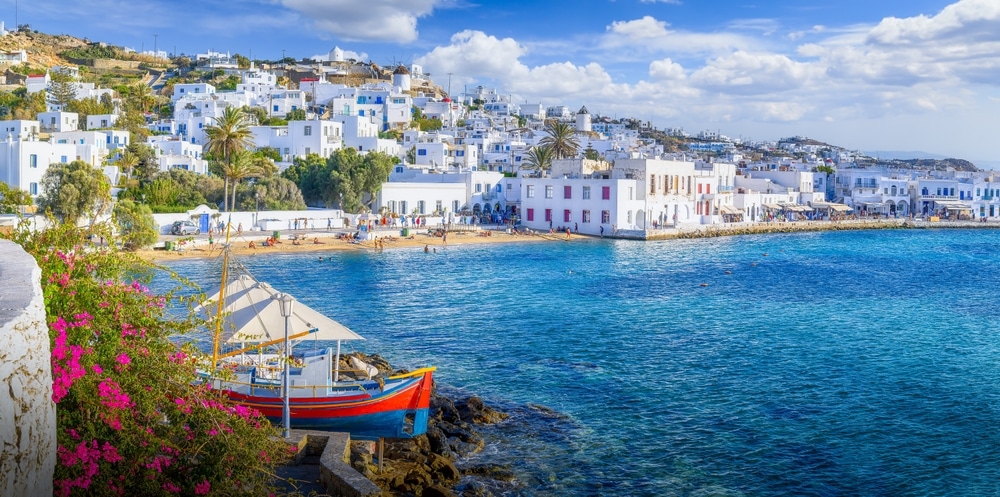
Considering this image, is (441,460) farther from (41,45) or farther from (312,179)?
(41,45)

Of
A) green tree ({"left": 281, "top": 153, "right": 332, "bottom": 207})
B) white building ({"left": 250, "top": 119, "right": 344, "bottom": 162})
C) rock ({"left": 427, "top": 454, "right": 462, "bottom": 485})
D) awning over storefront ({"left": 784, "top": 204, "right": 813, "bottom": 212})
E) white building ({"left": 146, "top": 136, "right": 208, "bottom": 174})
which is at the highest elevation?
white building ({"left": 250, "top": 119, "right": 344, "bottom": 162})

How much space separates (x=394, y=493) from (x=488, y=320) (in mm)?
17358

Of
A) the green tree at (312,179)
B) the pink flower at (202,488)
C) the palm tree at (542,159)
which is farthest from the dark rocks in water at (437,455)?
the palm tree at (542,159)

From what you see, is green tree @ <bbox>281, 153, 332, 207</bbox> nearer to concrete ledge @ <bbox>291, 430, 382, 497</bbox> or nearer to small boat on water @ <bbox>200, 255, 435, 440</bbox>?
small boat on water @ <bbox>200, 255, 435, 440</bbox>

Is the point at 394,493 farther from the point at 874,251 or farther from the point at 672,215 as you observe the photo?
the point at 672,215

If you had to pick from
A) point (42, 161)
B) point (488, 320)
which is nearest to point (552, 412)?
point (488, 320)

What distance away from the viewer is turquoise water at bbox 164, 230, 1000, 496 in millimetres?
15742

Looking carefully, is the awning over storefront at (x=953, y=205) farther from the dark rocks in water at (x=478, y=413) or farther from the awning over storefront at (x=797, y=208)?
the dark rocks in water at (x=478, y=413)

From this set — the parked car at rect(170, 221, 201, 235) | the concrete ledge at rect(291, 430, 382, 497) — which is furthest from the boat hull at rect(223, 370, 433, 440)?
the parked car at rect(170, 221, 201, 235)

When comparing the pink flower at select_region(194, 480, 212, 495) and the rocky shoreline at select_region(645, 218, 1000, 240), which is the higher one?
the rocky shoreline at select_region(645, 218, 1000, 240)

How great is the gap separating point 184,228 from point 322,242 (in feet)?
26.7

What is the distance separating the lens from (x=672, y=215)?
247ft

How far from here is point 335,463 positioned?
12.0 meters

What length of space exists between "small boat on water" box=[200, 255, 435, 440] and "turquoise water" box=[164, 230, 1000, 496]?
1.90m
